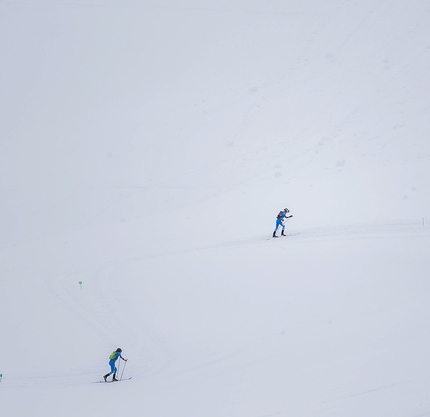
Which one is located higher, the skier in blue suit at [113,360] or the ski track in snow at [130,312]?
the ski track in snow at [130,312]

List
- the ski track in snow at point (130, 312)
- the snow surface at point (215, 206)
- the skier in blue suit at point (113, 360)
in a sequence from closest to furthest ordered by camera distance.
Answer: the snow surface at point (215, 206)
the skier in blue suit at point (113, 360)
the ski track in snow at point (130, 312)

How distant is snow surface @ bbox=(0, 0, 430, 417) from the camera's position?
1086 cm

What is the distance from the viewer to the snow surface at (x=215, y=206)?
10.9 meters

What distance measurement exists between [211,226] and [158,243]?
7.75ft

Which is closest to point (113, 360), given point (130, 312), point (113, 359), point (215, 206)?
point (113, 359)

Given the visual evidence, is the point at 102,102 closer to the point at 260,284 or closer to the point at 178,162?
the point at 178,162

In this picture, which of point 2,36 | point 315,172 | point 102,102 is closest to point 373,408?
point 315,172

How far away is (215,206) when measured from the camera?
24.5 m

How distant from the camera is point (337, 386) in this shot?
951cm

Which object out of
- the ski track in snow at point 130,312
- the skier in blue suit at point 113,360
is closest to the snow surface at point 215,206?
the ski track in snow at point 130,312

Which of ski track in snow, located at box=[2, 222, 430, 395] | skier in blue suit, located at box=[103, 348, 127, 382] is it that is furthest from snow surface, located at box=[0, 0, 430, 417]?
skier in blue suit, located at box=[103, 348, 127, 382]

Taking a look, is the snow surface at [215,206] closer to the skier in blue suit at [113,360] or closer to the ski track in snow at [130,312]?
the ski track in snow at [130,312]

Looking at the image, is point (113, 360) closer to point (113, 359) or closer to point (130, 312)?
point (113, 359)

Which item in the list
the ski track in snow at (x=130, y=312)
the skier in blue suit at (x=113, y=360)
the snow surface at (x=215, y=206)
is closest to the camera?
the snow surface at (x=215, y=206)
